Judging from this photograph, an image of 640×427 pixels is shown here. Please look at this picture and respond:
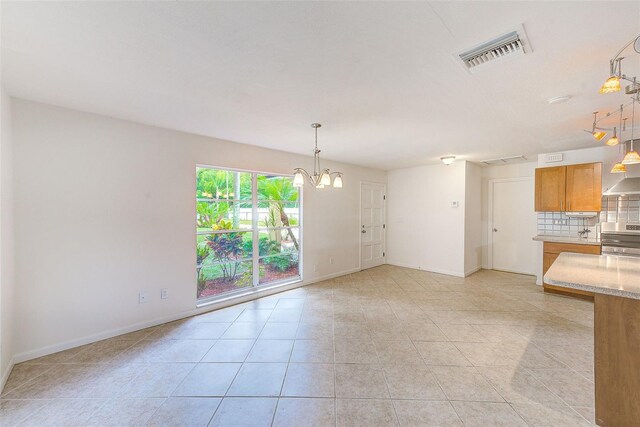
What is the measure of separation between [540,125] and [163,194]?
4841mm

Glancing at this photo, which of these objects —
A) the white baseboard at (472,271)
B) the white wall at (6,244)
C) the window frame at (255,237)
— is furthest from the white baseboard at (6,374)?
the white baseboard at (472,271)

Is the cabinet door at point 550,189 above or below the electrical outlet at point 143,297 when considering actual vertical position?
above

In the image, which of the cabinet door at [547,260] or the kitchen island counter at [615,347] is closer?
the kitchen island counter at [615,347]

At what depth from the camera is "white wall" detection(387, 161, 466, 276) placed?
5444 millimetres

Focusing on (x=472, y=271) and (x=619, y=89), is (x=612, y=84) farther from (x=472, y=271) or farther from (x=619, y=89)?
(x=472, y=271)

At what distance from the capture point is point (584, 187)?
413cm

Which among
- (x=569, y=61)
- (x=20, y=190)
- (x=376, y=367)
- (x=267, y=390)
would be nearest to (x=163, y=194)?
(x=20, y=190)

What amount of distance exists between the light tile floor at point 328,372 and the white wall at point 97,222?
0.30 meters

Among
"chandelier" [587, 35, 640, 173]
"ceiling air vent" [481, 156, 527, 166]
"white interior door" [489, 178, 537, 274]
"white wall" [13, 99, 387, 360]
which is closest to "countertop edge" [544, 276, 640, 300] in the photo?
"chandelier" [587, 35, 640, 173]

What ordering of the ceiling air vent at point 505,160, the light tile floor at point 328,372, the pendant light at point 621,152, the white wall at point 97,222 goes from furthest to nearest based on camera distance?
the ceiling air vent at point 505,160 < the pendant light at point 621,152 < the white wall at point 97,222 < the light tile floor at point 328,372

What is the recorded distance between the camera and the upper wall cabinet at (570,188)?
4.04 m

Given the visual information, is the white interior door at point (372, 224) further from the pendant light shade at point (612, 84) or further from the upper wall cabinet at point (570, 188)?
the pendant light shade at point (612, 84)

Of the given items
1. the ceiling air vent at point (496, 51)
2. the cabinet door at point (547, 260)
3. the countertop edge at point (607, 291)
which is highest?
the ceiling air vent at point (496, 51)

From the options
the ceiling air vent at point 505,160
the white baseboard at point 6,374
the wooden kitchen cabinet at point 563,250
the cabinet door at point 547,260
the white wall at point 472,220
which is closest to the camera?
the white baseboard at point 6,374
